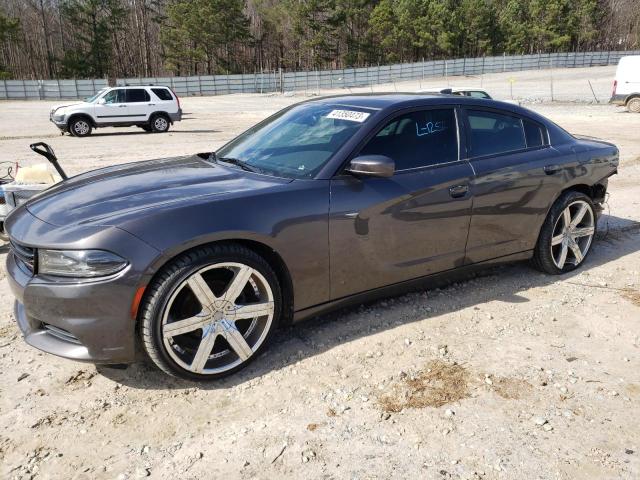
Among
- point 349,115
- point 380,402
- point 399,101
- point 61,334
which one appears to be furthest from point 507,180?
point 61,334

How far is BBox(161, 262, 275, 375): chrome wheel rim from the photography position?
2.91 metres

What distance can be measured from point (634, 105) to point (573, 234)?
21.0 metres

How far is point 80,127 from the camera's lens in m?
18.8

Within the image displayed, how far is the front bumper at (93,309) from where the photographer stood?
2676 mm

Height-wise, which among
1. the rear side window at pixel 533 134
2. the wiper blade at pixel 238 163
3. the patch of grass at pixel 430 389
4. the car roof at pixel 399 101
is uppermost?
the car roof at pixel 399 101

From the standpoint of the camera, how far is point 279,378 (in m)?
3.15

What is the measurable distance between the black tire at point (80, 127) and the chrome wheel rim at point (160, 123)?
90.6 inches

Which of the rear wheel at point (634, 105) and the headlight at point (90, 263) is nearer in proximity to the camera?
the headlight at point (90, 263)

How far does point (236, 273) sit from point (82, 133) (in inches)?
709

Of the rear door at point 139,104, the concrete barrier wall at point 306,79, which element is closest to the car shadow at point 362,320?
the rear door at point 139,104

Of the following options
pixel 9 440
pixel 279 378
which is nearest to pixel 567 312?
pixel 279 378

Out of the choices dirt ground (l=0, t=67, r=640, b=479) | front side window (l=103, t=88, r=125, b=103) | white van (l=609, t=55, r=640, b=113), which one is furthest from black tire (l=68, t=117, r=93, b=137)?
white van (l=609, t=55, r=640, b=113)

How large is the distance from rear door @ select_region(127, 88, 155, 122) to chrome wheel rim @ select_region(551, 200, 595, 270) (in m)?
18.0

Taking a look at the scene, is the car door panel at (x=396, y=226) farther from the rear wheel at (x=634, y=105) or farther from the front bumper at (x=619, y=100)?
the front bumper at (x=619, y=100)
